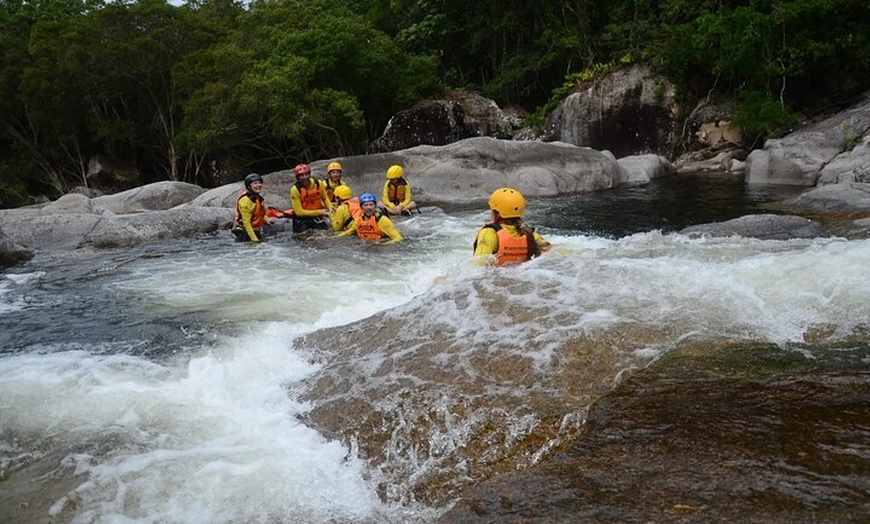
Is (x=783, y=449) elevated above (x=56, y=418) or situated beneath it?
elevated above

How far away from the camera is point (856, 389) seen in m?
3.28

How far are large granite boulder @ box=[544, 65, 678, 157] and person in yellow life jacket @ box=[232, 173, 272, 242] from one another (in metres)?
13.4

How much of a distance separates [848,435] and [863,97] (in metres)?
19.4

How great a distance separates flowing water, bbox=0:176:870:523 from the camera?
3.50 meters

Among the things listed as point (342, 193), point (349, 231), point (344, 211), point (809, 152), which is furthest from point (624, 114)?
point (349, 231)

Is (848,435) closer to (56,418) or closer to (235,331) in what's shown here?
(56,418)

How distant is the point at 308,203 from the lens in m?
12.7

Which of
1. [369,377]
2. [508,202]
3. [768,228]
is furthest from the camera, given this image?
[768,228]

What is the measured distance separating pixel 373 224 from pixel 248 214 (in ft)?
8.63

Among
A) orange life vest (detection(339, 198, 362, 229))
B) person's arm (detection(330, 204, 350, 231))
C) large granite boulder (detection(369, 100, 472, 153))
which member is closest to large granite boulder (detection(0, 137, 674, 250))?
person's arm (detection(330, 204, 350, 231))

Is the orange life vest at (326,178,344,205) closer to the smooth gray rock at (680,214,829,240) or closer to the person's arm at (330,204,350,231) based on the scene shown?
the person's arm at (330,204,350,231)

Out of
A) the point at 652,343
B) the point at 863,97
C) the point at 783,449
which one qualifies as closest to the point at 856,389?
the point at 783,449

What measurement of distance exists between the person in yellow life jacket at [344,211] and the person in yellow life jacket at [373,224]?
2.61ft

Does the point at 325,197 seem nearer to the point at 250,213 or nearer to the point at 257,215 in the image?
the point at 257,215
